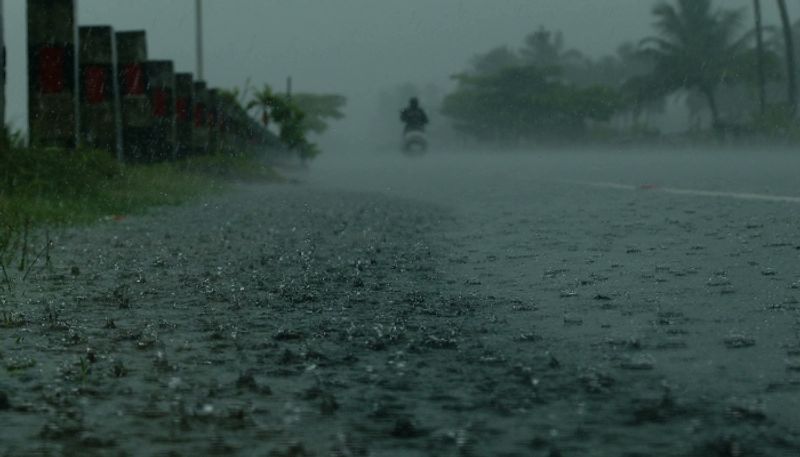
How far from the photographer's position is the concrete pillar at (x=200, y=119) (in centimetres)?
2456

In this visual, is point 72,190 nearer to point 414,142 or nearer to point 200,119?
point 200,119

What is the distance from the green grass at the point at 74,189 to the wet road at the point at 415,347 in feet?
6.15

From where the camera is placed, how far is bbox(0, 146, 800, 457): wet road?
7.34ft

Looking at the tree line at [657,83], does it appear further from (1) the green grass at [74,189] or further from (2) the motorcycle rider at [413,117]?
(1) the green grass at [74,189]

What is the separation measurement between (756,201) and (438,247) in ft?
11.2

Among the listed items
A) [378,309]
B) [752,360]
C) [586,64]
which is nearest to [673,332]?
[752,360]

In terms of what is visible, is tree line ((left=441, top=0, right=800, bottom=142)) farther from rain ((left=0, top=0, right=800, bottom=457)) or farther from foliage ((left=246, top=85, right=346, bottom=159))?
rain ((left=0, top=0, right=800, bottom=457))

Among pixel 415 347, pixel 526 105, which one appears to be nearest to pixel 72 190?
pixel 415 347

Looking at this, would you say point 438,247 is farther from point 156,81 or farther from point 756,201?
point 156,81

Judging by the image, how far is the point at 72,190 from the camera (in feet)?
37.6

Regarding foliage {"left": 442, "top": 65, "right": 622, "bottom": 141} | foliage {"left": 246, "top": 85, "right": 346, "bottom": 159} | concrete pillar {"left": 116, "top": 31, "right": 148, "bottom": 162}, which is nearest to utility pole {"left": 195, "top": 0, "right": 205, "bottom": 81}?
foliage {"left": 246, "top": 85, "right": 346, "bottom": 159}

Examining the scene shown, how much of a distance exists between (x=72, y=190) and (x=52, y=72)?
4446 millimetres

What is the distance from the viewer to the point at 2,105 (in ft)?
43.8

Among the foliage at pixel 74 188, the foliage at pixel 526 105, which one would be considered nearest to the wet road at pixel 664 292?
the foliage at pixel 74 188
